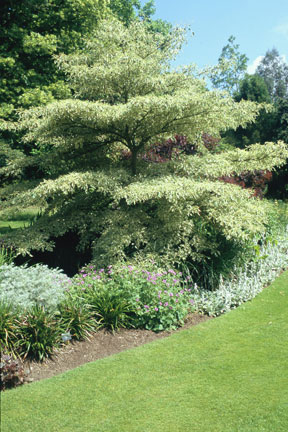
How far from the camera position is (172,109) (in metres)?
→ 7.21

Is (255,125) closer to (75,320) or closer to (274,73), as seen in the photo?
(75,320)

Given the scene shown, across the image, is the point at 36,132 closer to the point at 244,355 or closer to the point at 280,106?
the point at 244,355

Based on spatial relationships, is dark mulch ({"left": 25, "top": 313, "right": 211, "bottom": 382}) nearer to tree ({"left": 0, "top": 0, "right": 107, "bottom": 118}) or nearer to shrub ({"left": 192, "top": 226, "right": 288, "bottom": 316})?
shrub ({"left": 192, "top": 226, "right": 288, "bottom": 316})

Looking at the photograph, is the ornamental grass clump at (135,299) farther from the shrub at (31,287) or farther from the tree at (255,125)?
the tree at (255,125)

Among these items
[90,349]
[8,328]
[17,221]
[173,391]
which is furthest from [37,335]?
[17,221]

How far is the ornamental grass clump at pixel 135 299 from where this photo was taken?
5453 mm

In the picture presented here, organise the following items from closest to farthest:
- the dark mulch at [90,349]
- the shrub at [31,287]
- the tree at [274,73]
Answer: the dark mulch at [90,349] → the shrub at [31,287] → the tree at [274,73]

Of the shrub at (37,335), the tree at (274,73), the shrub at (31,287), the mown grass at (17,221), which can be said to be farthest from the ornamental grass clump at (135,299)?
the tree at (274,73)

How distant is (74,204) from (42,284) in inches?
128

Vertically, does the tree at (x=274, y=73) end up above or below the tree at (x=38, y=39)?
above

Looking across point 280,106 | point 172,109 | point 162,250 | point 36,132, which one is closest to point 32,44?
point 36,132

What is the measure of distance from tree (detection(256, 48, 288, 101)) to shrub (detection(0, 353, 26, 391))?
49.3 m

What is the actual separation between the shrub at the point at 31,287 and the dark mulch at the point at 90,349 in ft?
1.90

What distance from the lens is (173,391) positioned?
4.04 metres
